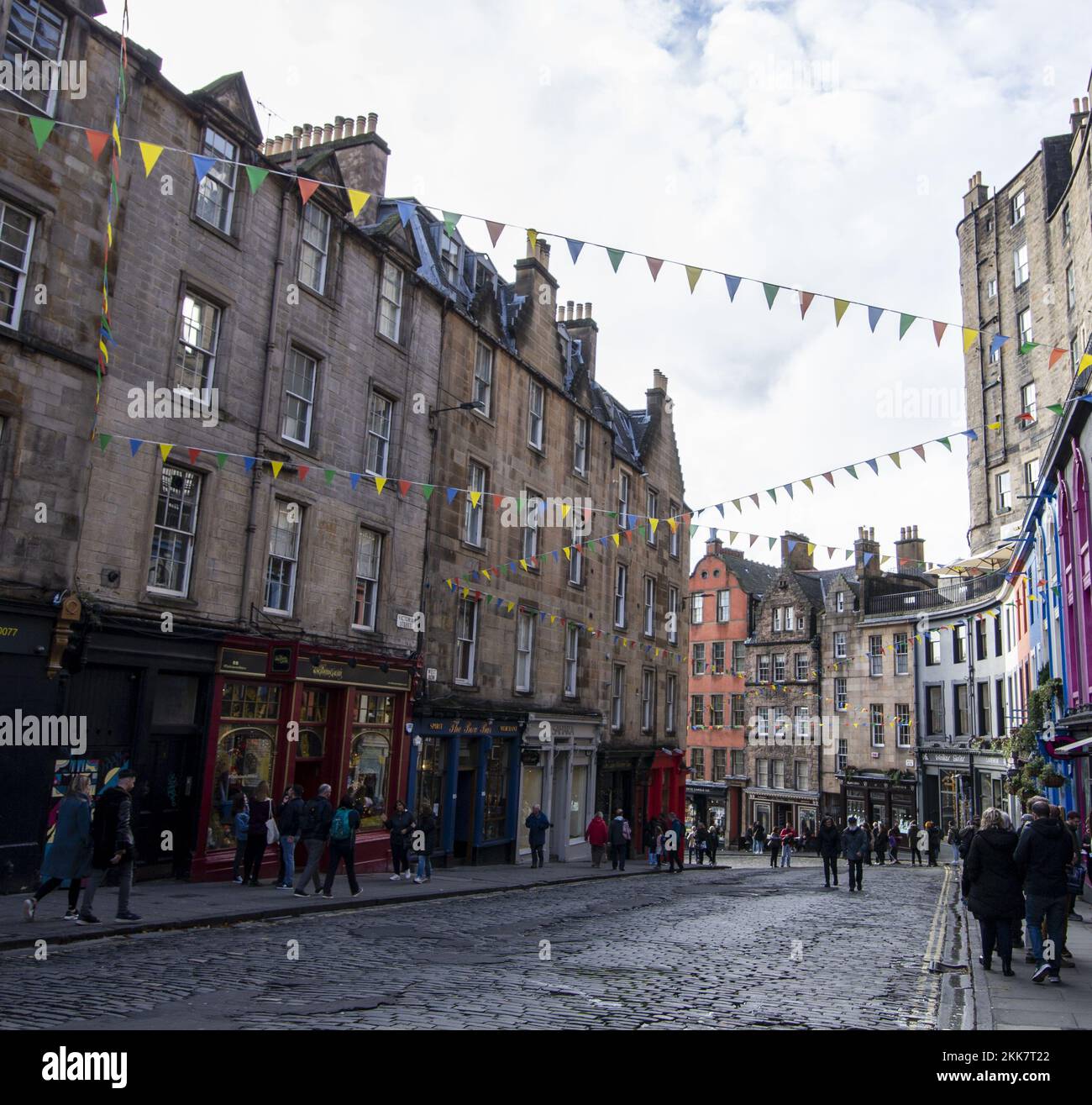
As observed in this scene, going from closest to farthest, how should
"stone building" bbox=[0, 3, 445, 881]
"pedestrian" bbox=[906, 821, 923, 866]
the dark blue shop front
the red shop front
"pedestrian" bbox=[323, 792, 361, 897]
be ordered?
"stone building" bbox=[0, 3, 445, 881], "pedestrian" bbox=[323, 792, 361, 897], the red shop front, the dark blue shop front, "pedestrian" bbox=[906, 821, 923, 866]

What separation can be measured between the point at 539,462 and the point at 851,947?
60.3 feet

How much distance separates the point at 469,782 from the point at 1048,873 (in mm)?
16918

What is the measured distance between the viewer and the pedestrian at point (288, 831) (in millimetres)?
16250

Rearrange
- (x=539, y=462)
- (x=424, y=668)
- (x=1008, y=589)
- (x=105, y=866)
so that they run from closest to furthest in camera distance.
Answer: (x=105, y=866) < (x=424, y=668) < (x=539, y=462) < (x=1008, y=589)

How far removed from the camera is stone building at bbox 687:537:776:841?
57.3 metres

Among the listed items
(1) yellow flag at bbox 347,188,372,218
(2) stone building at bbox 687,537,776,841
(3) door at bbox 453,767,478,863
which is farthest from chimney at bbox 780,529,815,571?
(1) yellow flag at bbox 347,188,372,218

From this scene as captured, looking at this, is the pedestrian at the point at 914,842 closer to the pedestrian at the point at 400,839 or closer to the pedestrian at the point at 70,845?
the pedestrian at the point at 400,839

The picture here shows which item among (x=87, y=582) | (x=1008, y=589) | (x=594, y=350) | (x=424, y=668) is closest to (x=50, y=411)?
(x=87, y=582)

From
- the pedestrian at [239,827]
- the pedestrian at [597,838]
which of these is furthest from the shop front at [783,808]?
the pedestrian at [239,827]

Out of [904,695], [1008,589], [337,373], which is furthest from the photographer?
[904,695]

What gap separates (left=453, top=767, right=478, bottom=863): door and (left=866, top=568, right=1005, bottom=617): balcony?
27689 mm

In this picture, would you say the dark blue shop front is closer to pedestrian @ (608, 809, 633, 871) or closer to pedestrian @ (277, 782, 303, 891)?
pedestrian @ (608, 809, 633, 871)

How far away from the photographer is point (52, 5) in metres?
14.7
